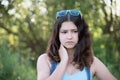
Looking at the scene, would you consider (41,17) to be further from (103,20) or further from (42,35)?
(103,20)

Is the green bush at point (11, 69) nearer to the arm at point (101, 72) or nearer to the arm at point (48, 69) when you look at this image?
the arm at point (101, 72)

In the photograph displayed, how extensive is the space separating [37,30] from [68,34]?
7572 mm

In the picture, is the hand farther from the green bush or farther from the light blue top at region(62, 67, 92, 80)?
the green bush

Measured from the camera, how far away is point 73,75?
4.24 metres

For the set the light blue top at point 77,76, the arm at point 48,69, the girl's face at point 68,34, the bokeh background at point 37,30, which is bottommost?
the bokeh background at point 37,30

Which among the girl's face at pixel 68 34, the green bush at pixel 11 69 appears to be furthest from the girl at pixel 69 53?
the green bush at pixel 11 69

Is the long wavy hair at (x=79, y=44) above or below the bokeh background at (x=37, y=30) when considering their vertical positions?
above

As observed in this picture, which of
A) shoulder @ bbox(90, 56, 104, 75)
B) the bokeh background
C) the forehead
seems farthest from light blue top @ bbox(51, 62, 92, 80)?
the bokeh background

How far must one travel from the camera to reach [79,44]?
171 inches

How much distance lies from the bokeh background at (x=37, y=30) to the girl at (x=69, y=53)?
7.28ft

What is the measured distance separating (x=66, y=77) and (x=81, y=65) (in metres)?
0.19

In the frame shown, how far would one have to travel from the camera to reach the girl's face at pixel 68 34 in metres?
4.21

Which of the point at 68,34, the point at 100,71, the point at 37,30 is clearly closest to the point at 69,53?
the point at 68,34

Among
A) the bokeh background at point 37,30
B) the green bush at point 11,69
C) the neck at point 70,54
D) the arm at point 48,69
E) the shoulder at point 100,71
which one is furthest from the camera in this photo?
the bokeh background at point 37,30
